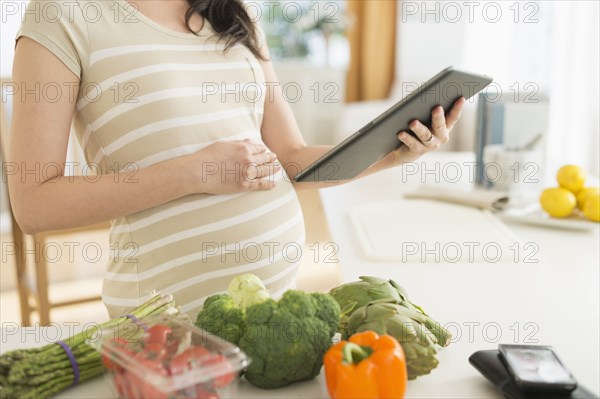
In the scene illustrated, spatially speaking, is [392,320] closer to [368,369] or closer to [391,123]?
[368,369]

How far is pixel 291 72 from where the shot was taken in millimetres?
4414

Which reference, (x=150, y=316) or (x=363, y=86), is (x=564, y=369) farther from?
(x=363, y=86)

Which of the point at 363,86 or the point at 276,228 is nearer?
the point at 276,228

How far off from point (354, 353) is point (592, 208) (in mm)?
1110

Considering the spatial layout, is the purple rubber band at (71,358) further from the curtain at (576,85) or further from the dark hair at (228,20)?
the curtain at (576,85)

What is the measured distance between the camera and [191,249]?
116 cm

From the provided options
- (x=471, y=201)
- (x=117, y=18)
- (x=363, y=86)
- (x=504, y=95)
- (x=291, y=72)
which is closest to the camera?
(x=117, y=18)

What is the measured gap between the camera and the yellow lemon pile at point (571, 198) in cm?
161

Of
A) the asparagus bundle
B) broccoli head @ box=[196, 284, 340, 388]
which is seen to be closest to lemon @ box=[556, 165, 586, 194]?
broccoli head @ box=[196, 284, 340, 388]

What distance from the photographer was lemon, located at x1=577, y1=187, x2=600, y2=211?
1.64 m

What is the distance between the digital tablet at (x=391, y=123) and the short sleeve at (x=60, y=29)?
16.7 inches

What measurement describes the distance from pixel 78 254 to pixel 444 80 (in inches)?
107

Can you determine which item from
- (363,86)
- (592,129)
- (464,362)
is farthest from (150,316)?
(363,86)

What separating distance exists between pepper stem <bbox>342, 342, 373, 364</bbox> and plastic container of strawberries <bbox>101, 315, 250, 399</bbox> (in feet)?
0.36
